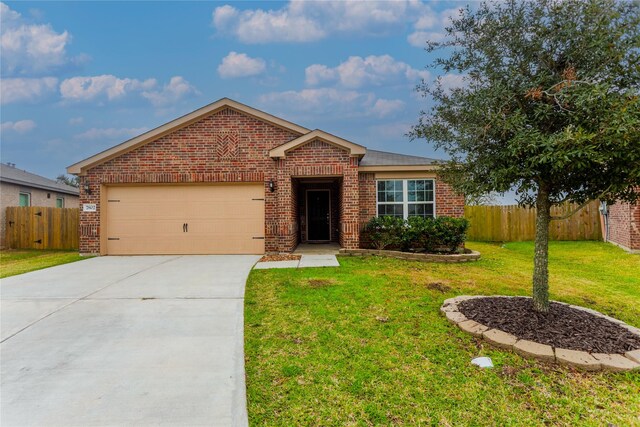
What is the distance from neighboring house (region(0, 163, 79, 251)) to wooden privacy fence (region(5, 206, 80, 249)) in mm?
390

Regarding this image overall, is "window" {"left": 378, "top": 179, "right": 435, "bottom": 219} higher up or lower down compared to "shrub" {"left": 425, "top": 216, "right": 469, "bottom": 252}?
higher up

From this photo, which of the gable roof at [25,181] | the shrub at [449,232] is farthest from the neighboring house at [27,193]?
the shrub at [449,232]

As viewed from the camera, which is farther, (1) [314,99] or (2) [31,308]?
(1) [314,99]

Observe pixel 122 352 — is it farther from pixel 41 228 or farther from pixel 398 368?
pixel 41 228

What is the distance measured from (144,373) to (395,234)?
7716 millimetres

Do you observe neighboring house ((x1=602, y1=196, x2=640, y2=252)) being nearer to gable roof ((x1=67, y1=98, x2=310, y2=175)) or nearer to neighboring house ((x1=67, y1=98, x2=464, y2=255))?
neighboring house ((x1=67, y1=98, x2=464, y2=255))

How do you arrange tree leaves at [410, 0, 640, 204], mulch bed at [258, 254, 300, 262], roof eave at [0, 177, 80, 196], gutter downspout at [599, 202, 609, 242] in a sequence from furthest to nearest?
roof eave at [0, 177, 80, 196]
gutter downspout at [599, 202, 609, 242]
mulch bed at [258, 254, 300, 262]
tree leaves at [410, 0, 640, 204]

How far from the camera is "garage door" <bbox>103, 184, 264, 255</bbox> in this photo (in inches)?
412

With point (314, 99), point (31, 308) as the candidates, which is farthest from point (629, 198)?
point (314, 99)

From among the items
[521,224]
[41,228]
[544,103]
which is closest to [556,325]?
[544,103]

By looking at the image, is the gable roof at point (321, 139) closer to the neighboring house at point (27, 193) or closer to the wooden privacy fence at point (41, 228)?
the wooden privacy fence at point (41, 228)

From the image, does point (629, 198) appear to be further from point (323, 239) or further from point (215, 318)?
point (323, 239)

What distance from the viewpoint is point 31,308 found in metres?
4.97

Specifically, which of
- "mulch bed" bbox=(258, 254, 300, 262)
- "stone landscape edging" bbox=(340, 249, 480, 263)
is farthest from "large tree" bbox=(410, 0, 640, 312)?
"mulch bed" bbox=(258, 254, 300, 262)
